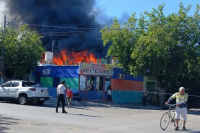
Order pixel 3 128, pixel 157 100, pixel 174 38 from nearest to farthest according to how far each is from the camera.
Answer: pixel 3 128 → pixel 174 38 → pixel 157 100

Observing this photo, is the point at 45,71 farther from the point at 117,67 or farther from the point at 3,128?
the point at 3,128

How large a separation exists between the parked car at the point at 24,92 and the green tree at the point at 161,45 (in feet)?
26.2

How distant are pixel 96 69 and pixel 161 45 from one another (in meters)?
6.54

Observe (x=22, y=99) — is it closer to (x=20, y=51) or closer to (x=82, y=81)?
(x=20, y=51)

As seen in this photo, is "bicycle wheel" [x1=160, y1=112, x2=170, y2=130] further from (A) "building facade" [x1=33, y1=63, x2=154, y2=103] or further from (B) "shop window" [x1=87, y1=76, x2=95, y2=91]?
(B) "shop window" [x1=87, y1=76, x2=95, y2=91]

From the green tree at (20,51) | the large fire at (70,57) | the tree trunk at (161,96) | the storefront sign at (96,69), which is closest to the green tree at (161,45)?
the tree trunk at (161,96)

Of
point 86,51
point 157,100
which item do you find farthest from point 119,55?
point 86,51

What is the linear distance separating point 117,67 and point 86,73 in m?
3.27

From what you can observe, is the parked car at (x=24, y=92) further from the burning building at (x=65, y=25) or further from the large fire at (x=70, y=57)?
the large fire at (x=70, y=57)

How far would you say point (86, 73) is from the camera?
26.9m

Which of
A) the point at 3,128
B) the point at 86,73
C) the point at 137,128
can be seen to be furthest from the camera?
the point at 86,73

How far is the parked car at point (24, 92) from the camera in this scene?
20641mm

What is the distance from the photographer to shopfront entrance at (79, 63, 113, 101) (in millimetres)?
26859

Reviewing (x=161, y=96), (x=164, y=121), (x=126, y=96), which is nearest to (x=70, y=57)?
(x=126, y=96)
